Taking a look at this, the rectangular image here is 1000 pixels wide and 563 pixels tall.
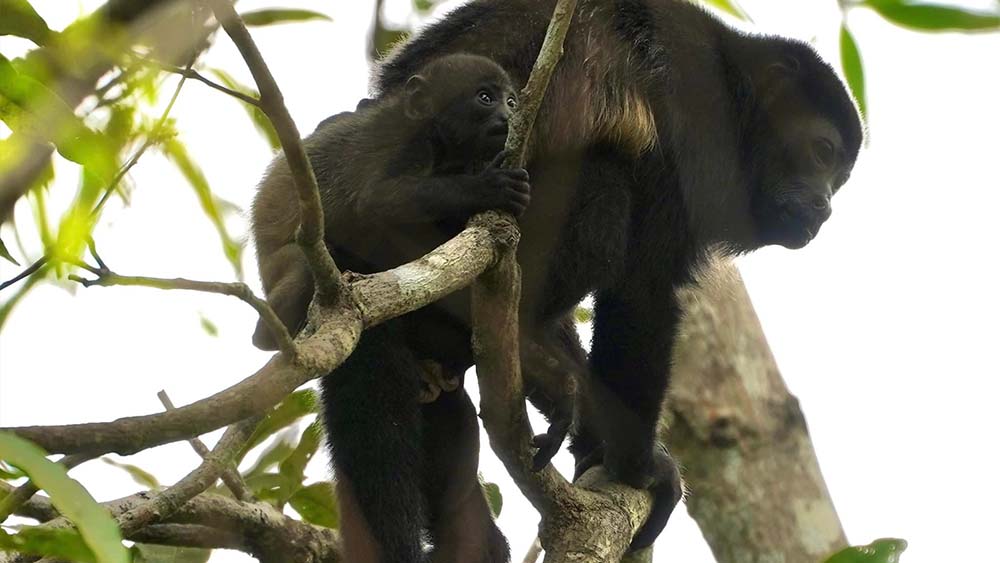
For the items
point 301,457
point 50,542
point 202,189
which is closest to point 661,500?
point 301,457

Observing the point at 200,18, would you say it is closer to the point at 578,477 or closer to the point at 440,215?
the point at 440,215

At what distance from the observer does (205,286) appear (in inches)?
64.0

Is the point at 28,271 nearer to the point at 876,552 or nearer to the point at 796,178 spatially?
the point at 876,552

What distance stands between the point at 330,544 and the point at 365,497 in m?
0.77

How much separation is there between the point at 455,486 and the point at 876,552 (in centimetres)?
133

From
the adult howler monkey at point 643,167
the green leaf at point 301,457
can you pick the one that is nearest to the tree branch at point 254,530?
the green leaf at point 301,457

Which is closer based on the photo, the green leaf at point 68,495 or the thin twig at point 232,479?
the green leaf at point 68,495

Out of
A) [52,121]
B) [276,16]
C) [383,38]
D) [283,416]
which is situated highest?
[383,38]

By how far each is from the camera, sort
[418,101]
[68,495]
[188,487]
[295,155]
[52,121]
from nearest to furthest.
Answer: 1. [68,495]
2. [52,121]
3. [295,155]
4. [188,487]
5. [418,101]

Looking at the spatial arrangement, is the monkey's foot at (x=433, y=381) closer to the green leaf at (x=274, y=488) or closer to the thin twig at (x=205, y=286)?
the green leaf at (x=274, y=488)

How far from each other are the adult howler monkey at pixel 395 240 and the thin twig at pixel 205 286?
1297mm

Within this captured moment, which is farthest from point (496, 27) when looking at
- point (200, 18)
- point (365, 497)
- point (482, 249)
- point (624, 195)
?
point (200, 18)

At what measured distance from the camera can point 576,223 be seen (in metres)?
3.67

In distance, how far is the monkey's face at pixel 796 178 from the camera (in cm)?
427
